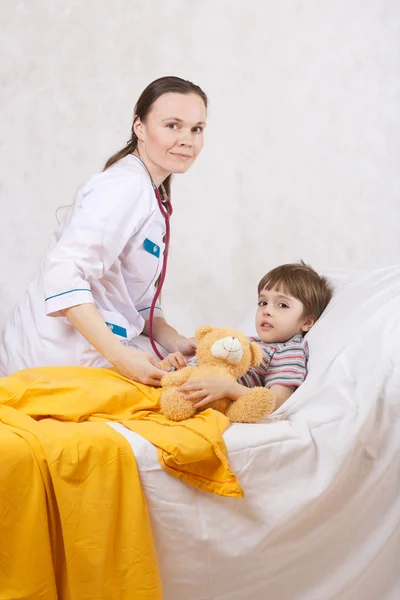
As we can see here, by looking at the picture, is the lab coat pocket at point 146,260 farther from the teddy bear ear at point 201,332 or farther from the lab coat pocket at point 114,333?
the teddy bear ear at point 201,332

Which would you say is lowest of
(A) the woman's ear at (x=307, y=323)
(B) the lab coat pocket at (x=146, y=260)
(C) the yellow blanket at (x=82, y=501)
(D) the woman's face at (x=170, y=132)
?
(C) the yellow blanket at (x=82, y=501)

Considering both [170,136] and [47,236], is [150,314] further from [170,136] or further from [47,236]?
[47,236]

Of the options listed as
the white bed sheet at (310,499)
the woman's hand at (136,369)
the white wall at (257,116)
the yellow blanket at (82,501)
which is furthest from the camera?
the white wall at (257,116)

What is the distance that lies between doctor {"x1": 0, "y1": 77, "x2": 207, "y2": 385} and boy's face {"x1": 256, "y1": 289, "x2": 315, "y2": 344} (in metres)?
0.19

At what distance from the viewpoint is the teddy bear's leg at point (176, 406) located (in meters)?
1.61

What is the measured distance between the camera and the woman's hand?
5.69 feet

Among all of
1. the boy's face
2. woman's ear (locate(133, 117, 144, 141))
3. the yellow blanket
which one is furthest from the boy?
woman's ear (locate(133, 117, 144, 141))

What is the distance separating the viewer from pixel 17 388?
62.7 inches

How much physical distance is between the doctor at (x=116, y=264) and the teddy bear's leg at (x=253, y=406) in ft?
0.64

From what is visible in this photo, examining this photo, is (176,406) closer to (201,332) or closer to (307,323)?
(201,332)

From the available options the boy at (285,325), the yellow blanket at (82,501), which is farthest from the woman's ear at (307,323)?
the yellow blanket at (82,501)

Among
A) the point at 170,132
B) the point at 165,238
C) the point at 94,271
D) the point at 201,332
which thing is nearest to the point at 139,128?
the point at 170,132

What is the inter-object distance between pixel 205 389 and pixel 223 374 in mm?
74

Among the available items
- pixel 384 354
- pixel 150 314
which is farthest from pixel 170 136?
pixel 384 354
